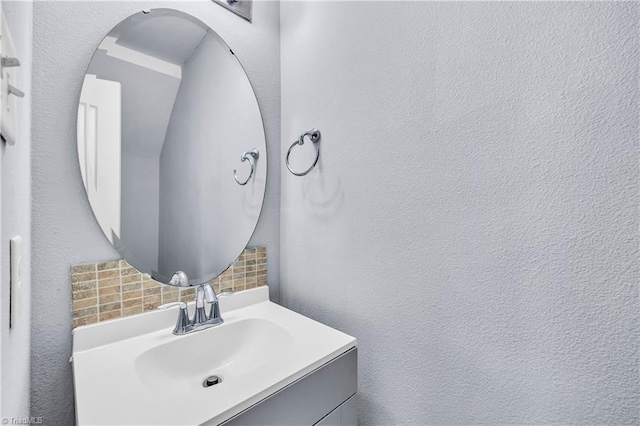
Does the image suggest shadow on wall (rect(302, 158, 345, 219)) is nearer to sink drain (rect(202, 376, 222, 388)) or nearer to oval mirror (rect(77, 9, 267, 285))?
oval mirror (rect(77, 9, 267, 285))

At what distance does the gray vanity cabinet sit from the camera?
2.15 feet

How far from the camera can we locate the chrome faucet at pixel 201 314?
94cm

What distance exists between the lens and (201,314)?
3.20 feet

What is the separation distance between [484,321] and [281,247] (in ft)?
2.65

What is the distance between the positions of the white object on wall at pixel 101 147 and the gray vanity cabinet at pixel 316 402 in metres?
0.65

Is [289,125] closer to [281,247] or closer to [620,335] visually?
[281,247]

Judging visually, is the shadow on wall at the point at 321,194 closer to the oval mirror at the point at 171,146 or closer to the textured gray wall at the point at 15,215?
the oval mirror at the point at 171,146

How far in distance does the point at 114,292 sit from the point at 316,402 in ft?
2.16

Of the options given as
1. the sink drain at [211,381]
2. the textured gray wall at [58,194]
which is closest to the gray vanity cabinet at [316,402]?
the sink drain at [211,381]

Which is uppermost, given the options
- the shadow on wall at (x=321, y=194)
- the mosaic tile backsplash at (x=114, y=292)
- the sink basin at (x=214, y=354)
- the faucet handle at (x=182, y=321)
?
the shadow on wall at (x=321, y=194)

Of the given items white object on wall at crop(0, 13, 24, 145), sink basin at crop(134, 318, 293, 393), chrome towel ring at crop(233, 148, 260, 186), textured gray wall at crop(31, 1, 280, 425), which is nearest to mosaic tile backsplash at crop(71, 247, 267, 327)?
textured gray wall at crop(31, 1, 280, 425)

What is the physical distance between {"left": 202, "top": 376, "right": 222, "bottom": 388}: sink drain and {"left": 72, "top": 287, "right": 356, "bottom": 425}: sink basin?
1 centimetres

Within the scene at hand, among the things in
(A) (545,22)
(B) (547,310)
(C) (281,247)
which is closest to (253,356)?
(C) (281,247)

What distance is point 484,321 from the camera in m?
0.72
